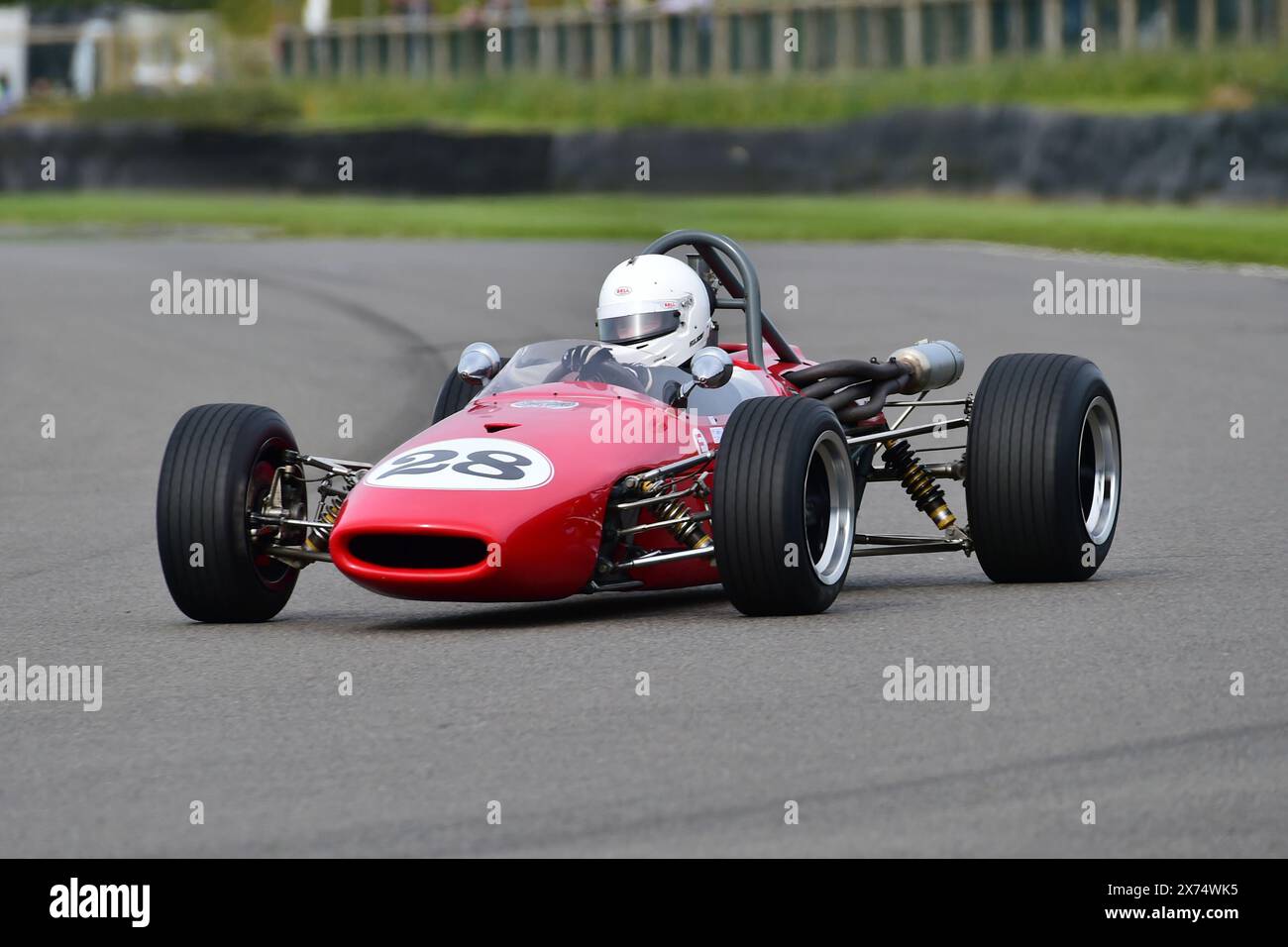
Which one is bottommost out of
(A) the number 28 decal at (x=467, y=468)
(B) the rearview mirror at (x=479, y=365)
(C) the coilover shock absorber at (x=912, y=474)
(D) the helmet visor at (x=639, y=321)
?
(C) the coilover shock absorber at (x=912, y=474)

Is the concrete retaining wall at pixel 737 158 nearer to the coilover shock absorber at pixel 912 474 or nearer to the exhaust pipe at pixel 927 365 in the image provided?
the exhaust pipe at pixel 927 365

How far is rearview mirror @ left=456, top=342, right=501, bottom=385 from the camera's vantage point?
9.06m

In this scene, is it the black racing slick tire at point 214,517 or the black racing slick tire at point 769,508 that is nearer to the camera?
the black racing slick tire at point 769,508

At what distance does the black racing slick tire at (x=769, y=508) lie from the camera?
25.1 ft

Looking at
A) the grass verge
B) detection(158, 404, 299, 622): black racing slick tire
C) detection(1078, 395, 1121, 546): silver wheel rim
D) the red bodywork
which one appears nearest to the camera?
the red bodywork

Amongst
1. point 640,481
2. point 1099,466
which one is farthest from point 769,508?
point 1099,466

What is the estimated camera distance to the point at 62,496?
1242cm

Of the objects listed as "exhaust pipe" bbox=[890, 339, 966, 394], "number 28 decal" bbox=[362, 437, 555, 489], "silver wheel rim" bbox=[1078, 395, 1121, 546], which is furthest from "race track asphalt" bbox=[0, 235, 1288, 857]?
"exhaust pipe" bbox=[890, 339, 966, 394]

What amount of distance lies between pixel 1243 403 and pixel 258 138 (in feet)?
81.3

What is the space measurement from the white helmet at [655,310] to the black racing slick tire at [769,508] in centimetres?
101

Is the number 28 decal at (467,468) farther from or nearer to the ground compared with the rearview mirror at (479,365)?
nearer to the ground

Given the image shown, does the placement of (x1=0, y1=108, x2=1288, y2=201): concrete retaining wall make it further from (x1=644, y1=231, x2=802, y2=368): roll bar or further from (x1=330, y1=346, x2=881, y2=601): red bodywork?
(x1=330, y1=346, x2=881, y2=601): red bodywork

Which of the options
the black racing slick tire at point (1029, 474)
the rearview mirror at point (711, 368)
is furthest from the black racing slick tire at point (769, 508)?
the black racing slick tire at point (1029, 474)

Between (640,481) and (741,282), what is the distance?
1.89 metres
